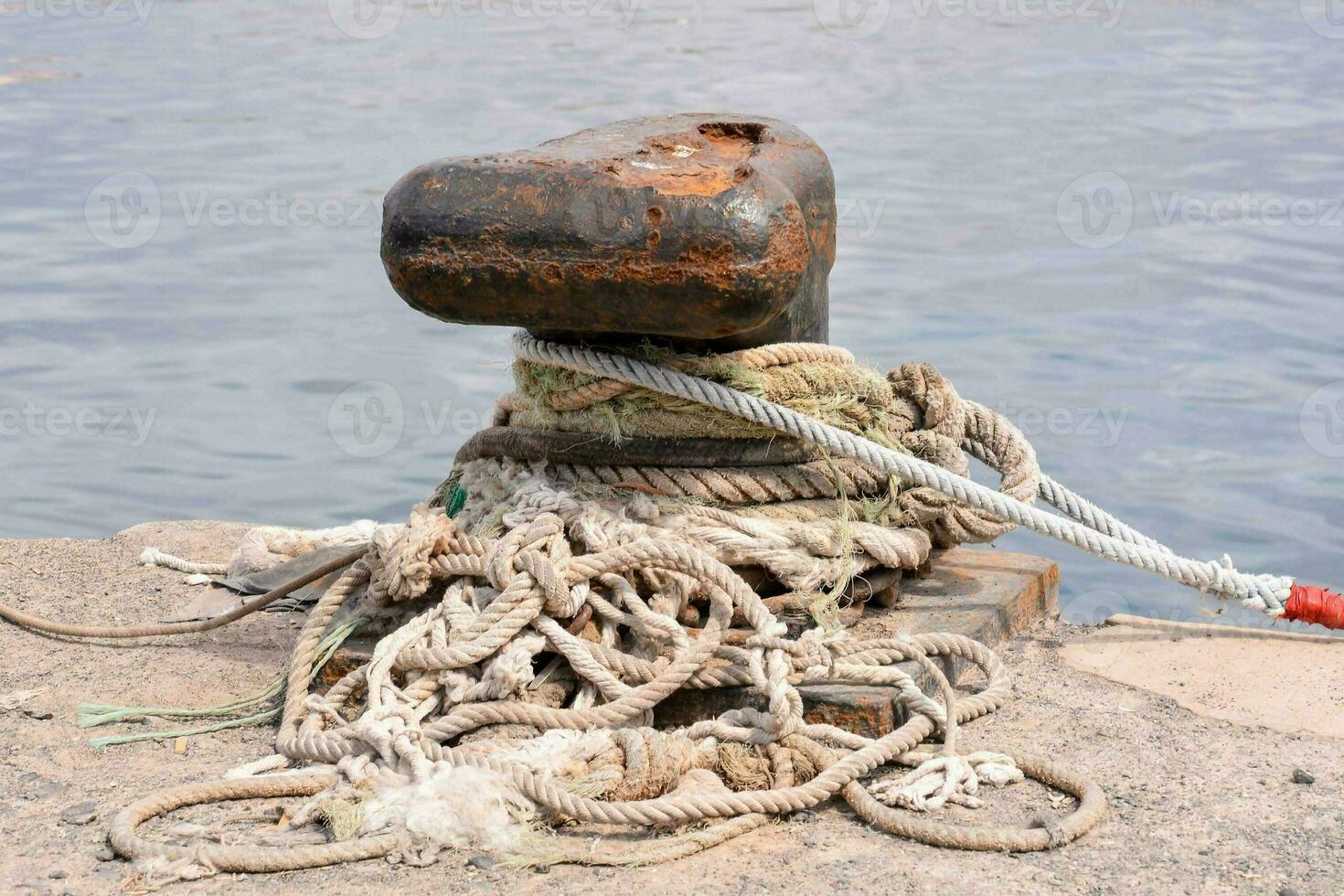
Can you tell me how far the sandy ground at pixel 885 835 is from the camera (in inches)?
86.5

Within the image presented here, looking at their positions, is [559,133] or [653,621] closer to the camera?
[653,621]

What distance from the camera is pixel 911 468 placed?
119 inches

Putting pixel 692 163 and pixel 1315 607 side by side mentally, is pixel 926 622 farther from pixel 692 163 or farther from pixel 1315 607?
pixel 692 163

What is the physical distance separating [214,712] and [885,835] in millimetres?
1368

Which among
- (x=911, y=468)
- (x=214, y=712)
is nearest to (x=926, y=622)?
(x=911, y=468)

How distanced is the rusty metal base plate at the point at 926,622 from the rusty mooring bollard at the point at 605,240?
2.14 feet

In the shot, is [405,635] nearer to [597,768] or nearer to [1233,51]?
[597,768]

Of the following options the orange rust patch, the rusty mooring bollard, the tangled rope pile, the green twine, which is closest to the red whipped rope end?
the tangled rope pile

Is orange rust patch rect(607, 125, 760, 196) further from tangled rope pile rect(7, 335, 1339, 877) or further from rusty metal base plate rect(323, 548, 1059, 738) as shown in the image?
rusty metal base plate rect(323, 548, 1059, 738)

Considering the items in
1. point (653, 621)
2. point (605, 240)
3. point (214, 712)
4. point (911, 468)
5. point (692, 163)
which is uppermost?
point (692, 163)

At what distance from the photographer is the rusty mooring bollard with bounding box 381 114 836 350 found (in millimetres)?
2625

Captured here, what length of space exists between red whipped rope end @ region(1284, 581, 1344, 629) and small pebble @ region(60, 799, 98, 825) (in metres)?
2.41

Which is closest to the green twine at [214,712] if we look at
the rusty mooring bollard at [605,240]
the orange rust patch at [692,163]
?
the rusty mooring bollard at [605,240]

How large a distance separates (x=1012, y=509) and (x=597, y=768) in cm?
110
